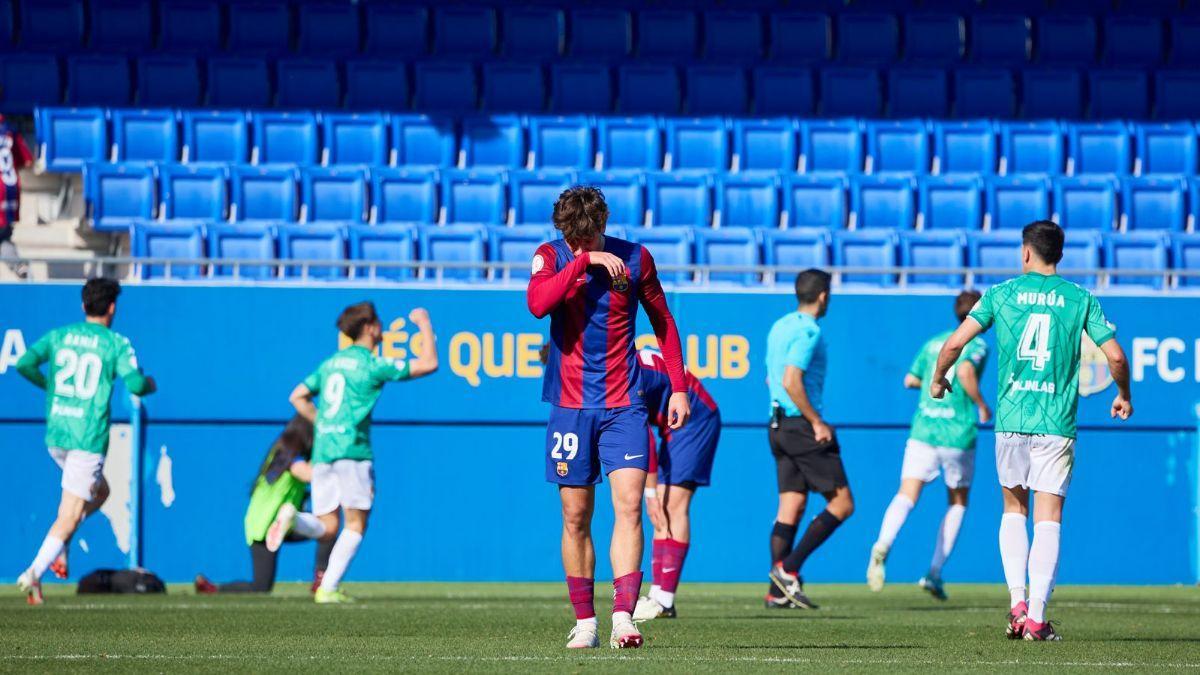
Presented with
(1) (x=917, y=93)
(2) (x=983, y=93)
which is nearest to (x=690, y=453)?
(1) (x=917, y=93)

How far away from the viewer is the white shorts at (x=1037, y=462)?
7.55 meters

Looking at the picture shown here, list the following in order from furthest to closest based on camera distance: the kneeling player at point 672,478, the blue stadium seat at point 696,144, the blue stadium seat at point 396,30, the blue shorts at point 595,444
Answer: the blue stadium seat at point 396,30
the blue stadium seat at point 696,144
the kneeling player at point 672,478
the blue shorts at point 595,444

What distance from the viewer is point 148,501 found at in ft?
46.1

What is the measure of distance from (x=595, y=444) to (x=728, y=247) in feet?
32.2

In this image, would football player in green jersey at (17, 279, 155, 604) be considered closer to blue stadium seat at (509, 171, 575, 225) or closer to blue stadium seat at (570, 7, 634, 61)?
blue stadium seat at (509, 171, 575, 225)

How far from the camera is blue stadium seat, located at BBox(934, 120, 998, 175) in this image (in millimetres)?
18062

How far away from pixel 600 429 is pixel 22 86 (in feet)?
41.2

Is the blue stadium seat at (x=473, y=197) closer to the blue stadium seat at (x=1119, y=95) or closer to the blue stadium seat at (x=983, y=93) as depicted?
the blue stadium seat at (x=983, y=93)

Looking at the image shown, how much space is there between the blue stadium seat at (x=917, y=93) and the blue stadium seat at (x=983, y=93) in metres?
0.16

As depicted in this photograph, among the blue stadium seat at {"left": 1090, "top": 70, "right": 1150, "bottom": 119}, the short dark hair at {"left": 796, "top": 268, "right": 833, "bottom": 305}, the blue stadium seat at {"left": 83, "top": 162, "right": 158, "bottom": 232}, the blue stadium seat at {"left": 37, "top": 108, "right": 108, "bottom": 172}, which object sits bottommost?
the short dark hair at {"left": 796, "top": 268, "right": 833, "bottom": 305}

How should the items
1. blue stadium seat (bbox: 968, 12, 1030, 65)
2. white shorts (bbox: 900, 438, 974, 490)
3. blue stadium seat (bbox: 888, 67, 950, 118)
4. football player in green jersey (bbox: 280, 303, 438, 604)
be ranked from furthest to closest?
blue stadium seat (bbox: 968, 12, 1030, 65), blue stadium seat (bbox: 888, 67, 950, 118), white shorts (bbox: 900, 438, 974, 490), football player in green jersey (bbox: 280, 303, 438, 604)

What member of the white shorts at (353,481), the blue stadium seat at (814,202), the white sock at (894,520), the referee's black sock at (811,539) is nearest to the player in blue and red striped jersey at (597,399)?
the referee's black sock at (811,539)

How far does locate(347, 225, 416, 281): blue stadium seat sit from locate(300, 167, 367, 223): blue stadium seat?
481 mm

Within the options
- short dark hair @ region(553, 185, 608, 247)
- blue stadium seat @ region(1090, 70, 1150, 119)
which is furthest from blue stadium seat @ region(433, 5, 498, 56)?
short dark hair @ region(553, 185, 608, 247)
